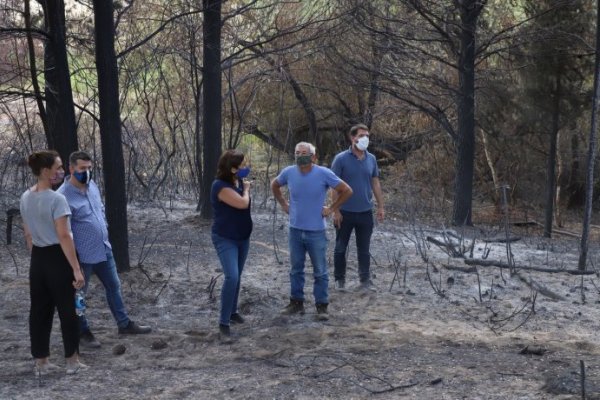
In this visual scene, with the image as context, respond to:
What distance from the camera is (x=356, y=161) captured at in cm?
862

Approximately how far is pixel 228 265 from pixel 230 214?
42 centimetres

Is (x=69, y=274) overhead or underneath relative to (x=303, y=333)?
overhead

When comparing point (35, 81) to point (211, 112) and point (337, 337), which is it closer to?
point (211, 112)

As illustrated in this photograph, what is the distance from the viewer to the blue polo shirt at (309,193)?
7.68 meters

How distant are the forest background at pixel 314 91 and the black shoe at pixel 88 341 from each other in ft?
9.15

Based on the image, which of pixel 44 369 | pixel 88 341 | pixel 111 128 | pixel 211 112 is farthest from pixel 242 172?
pixel 211 112

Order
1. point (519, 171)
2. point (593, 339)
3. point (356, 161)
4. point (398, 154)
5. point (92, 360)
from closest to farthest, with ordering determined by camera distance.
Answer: point (92, 360) → point (593, 339) → point (356, 161) → point (519, 171) → point (398, 154)

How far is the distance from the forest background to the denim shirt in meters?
3.00

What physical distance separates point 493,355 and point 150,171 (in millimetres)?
14386

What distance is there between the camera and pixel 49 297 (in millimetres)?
6273

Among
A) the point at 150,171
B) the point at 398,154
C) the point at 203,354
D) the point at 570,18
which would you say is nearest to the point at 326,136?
the point at 398,154

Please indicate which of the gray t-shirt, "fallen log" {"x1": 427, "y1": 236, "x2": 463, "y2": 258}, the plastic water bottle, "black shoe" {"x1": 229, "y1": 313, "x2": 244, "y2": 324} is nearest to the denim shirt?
the plastic water bottle

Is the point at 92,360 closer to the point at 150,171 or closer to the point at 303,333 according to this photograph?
the point at 303,333

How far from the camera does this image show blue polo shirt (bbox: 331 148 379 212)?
339 inches
